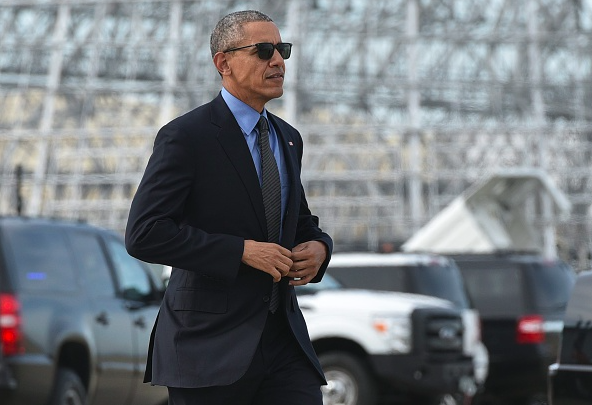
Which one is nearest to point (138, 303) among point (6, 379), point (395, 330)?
point (6, 379)

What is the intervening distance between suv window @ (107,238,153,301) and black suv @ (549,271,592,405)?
152 inches

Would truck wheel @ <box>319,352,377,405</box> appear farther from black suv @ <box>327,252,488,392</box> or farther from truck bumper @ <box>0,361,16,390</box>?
truck bumper @ <box>0,361,16,390</box>

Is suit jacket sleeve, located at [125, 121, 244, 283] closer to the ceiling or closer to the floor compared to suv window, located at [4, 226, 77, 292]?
closer to the ceiling

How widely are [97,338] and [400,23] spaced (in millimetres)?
43202

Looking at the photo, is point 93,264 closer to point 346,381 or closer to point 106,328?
point 106,328

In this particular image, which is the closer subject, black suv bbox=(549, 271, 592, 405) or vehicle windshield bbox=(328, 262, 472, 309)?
black suv bbox=(549, 271, 592, 405)

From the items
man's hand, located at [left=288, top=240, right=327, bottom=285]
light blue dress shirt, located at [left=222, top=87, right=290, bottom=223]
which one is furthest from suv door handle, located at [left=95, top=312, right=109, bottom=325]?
man's hand, located at [left=288, top=240, right=327, bottom=285]

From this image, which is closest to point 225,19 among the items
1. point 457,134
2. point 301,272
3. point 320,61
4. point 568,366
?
point 301,272

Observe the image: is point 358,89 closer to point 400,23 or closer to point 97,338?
point 400,23

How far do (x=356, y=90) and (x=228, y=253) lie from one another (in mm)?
44340

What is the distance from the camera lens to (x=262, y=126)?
4539 millimetres

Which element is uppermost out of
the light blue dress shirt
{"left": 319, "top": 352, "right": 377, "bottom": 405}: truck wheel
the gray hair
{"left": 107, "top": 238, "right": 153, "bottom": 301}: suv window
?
the gray hair

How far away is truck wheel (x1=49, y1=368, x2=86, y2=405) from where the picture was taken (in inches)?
353

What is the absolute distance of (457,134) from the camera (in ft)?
147
